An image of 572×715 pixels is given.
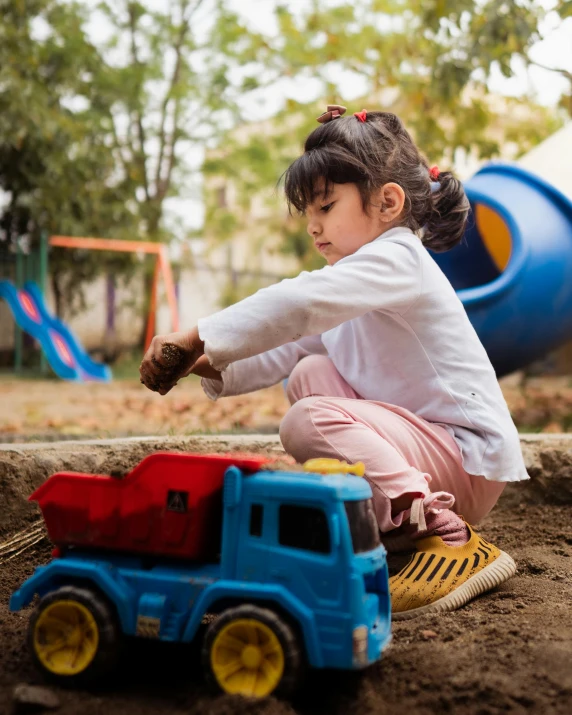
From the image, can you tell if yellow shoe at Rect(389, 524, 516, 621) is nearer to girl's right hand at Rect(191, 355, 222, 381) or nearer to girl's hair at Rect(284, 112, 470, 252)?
girl's right hand at Rect(191, 355, 222, 381)

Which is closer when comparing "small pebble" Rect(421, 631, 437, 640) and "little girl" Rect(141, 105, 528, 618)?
"small pebble" Rect(421, 631, 437, 640)

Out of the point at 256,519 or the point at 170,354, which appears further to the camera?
the point at 170,354

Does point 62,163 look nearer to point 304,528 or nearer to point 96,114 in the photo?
point 96,114

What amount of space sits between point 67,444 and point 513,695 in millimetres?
1396

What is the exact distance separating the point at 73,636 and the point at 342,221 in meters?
0.95

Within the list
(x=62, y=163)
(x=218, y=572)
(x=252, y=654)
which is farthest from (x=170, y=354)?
(x=62, y=163)

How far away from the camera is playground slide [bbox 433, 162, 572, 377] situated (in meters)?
3.48

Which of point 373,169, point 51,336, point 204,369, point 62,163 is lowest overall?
point 204,369

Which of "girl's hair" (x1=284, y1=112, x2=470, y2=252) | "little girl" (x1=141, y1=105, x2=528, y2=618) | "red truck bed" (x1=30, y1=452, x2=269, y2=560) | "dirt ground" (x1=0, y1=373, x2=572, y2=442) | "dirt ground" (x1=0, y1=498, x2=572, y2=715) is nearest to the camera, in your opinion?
"dirt ground" (x1=0, y1=498, x2=572, y2=715)

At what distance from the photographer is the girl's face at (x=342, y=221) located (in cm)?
165

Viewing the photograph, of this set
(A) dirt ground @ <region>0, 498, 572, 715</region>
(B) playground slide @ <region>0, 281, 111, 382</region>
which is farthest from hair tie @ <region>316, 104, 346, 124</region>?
(B) playground slide @ <region>0, 281, 111, 382</region>

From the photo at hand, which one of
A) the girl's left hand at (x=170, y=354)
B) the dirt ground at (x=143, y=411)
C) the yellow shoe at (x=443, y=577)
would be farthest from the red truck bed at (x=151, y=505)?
the dirt ground at (x=143, y=411)

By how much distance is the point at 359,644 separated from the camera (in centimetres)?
108

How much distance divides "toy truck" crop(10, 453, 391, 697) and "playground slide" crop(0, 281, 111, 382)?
6.79m
